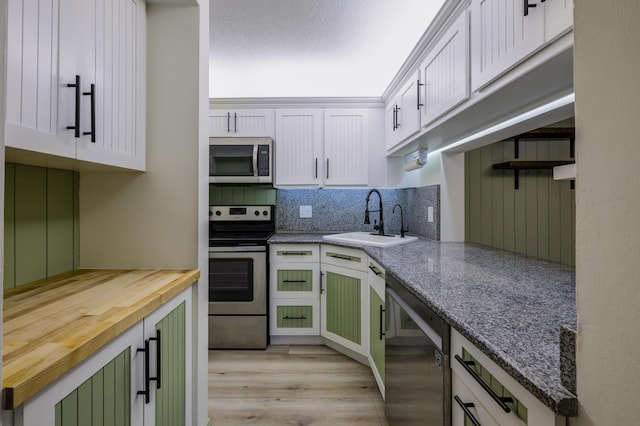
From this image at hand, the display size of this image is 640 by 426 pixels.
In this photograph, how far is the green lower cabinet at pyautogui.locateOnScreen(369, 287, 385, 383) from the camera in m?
1.99

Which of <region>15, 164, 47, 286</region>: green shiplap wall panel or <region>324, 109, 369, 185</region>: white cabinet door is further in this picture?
<region>324, 109, 369, 185</region>: white cabinet door

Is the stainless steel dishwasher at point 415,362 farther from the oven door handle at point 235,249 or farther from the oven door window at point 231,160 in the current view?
the oven door window at point 231,160

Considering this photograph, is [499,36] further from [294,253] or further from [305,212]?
[305,212]

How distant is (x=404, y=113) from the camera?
2.51 m

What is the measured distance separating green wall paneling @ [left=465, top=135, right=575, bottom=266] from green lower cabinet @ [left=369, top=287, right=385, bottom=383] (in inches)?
35.1

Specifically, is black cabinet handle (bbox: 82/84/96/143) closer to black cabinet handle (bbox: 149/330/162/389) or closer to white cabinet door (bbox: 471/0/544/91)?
black cabinet handle (bbox: 149/330/162/389)

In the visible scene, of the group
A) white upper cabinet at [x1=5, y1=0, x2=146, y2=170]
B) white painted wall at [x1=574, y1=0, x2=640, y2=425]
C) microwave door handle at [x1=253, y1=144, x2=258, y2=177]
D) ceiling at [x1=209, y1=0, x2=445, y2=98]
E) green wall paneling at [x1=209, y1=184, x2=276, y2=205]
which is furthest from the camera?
green wall paneling at [x1=209, y1=184, x2=276, y2=205]

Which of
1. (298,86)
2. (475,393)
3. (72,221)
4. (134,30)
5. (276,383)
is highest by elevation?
(298,86)

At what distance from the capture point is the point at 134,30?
56.3 inches

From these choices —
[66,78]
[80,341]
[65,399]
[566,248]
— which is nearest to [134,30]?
[66,78]

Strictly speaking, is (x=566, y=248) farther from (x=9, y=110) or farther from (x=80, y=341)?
(x=9, y=110)

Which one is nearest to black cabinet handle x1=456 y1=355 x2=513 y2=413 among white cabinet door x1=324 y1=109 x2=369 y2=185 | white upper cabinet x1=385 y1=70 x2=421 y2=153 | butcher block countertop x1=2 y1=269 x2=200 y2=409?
butcher block countertop x1=2 y1=269 x2=200 y2=409

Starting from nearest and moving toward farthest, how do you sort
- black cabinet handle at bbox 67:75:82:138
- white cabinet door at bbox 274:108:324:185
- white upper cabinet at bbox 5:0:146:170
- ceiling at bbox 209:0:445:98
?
1. white upper cabinet at bbox 5:0:146:170
2. black cabinet handle at bbox 67:75:82:138
3. ceiling at bbox 209:0:445:98
4. white cabinet door at bbox 274:108:324:185

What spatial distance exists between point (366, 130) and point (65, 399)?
2.92 metres
